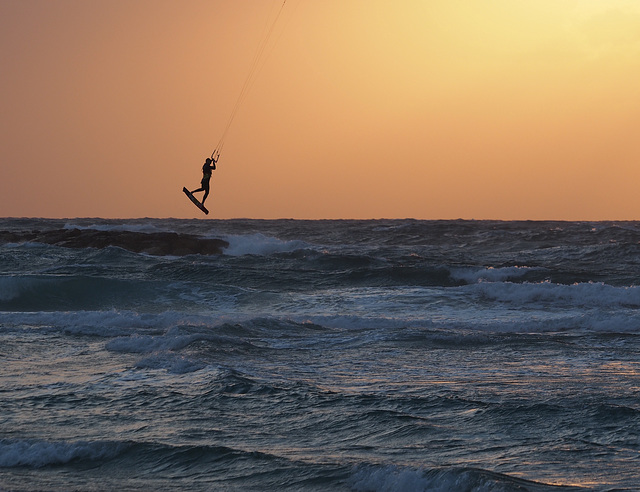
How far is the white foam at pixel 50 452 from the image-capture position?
754cm

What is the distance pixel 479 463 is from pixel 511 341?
7680mm

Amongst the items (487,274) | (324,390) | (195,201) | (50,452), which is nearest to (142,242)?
(487,274)

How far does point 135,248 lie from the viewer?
38.5m

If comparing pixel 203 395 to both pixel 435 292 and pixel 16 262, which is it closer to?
pixel 435 292

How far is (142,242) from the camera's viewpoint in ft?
128

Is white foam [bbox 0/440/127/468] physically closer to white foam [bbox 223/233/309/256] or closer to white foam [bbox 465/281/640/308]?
white foam [bbox 465/281/640/308]

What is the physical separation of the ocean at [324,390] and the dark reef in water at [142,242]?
13805mm

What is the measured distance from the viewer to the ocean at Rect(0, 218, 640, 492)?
23.6 ft

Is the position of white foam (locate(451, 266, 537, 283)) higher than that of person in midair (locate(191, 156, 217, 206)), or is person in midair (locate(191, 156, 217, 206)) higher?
person in midair (locate(191, 156, 217, 206))

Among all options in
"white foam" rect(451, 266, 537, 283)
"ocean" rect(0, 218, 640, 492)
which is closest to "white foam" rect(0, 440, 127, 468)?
"ocean" rect(0, 218, 640, 492)

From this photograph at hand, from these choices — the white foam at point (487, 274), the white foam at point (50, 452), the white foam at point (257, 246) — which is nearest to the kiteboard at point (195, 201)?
→ the white foam at point (487, 274)

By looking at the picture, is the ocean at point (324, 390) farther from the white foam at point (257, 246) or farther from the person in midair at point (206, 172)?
the white foam at point (257, 246)

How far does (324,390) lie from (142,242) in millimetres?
30394

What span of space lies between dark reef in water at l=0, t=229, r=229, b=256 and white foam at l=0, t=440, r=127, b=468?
3014 cm
